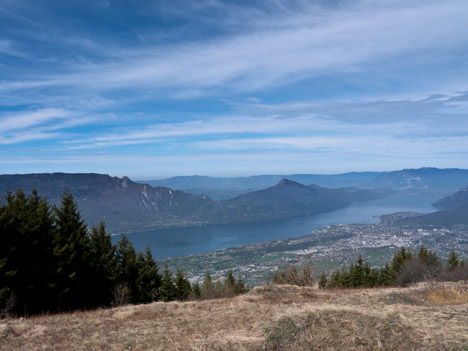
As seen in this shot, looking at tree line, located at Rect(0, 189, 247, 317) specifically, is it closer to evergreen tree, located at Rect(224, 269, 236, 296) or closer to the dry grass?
the dry grass

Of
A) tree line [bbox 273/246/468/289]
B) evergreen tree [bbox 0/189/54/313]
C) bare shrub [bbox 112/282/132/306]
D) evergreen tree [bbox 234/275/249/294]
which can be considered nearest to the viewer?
evergreen tree [bbox 0/189/54/313]

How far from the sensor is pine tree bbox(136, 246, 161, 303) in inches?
1251

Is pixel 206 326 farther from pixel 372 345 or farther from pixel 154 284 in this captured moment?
pixel 154 284

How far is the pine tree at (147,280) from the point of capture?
31766 millimetres

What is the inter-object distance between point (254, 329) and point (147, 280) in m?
27.2

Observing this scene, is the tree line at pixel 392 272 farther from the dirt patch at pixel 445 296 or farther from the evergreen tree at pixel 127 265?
the evergreen tree at pixel 127 265

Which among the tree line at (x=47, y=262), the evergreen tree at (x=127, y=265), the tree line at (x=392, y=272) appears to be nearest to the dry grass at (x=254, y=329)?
the tree line at (x=47, y=262)

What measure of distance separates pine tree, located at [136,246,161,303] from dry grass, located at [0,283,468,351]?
766 inches

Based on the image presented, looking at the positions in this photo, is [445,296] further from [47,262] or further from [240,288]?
[240,288]

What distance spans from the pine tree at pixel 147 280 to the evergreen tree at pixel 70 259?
9.07m

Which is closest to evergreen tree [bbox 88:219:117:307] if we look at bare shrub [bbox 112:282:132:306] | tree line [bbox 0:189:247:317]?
tree line [bbox 0:189:247:317]

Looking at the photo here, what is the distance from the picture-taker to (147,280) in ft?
109

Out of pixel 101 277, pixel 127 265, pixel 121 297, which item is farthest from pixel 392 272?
pixel 101 277

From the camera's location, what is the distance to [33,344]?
30.7 feet
